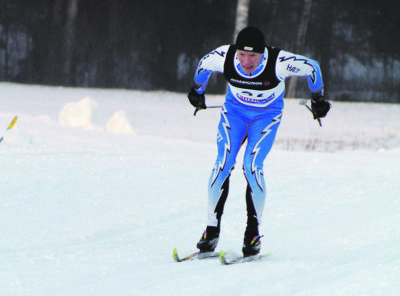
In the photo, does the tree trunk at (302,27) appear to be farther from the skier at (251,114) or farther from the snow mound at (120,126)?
the skier at (251,114)

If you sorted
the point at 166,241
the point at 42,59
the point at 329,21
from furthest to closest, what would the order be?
the point at 329,21 < the point at 42,59 < the point at 166,241

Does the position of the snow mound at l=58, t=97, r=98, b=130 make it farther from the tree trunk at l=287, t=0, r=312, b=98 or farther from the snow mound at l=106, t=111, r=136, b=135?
the tree trunk at l=287, t=0, r=312, b=98

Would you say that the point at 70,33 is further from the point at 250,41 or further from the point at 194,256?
the point at 250,41

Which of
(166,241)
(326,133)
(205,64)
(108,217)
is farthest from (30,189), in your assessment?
(326,133)

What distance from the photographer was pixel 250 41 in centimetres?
480

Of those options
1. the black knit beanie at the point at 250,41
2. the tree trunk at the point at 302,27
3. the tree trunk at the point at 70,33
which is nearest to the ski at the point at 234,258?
the black knit beanie at the point at 250,41

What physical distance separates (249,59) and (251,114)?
1.72ft

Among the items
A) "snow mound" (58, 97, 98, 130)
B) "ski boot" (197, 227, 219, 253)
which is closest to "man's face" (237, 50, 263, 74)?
"ski boot" (197, 227, 219, 253)

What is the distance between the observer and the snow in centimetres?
455

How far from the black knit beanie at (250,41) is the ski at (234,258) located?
5.09ft

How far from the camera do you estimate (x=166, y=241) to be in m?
6.16

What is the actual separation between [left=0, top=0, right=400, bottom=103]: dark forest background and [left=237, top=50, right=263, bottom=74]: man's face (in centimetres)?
1862

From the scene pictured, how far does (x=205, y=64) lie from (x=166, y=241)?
A: 1792mm

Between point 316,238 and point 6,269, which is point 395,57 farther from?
point 6,269
